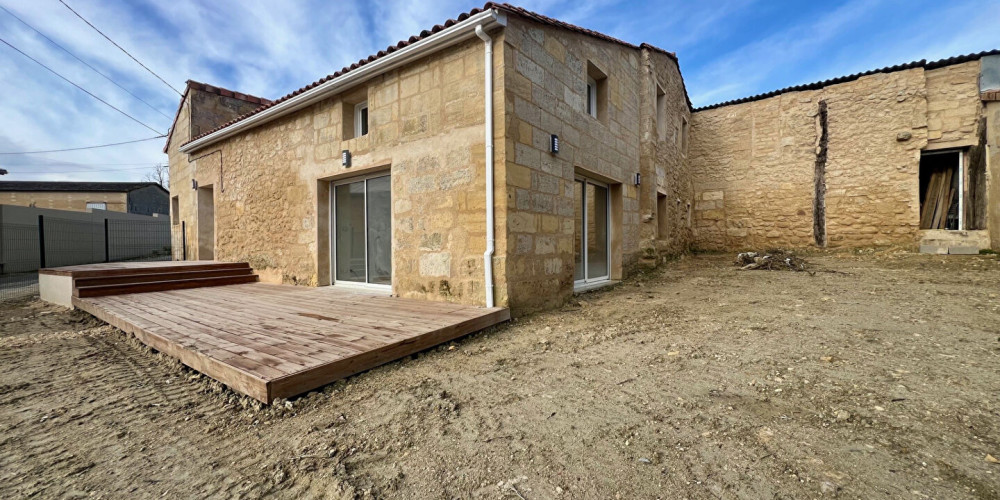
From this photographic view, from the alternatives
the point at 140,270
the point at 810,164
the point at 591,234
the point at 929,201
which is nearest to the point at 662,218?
the point at 591,234

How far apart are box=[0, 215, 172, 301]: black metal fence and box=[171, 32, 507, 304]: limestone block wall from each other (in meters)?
8.87

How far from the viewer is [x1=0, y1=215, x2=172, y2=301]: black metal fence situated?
12.0 meters

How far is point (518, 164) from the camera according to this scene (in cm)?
441

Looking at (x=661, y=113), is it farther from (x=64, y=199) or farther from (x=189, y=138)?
(x=64, y=199)

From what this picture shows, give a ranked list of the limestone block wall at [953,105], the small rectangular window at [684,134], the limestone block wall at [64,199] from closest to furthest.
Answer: the limestone block wall at [953,105]
the small rectangular window at [684,134]
the limestone block wall at [64,199]

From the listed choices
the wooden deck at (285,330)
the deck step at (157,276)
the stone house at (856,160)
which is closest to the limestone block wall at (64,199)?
the deck step at (157,276)

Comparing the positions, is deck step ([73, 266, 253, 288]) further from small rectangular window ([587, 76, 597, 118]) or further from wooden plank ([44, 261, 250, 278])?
small rectangular window ([587, 76, 597, 118])

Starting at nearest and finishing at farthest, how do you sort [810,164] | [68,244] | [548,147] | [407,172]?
[548,147] → [407,172] → [810,164] → [68,244]

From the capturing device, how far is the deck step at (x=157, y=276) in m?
5.92

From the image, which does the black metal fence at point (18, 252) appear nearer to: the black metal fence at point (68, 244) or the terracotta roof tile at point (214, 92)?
the black metal fence at point (68, 244)

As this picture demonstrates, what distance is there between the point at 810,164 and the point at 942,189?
246 cm

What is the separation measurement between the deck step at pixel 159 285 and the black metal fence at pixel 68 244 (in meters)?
7.23

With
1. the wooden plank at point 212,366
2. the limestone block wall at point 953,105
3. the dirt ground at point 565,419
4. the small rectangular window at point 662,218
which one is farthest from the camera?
the small rectangular window at point 662,218

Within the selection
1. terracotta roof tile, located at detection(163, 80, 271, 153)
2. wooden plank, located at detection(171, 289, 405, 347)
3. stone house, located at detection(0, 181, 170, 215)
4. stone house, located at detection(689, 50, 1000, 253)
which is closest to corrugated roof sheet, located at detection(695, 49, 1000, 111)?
stone house, located at detection(689, 50, 1000, 253)
